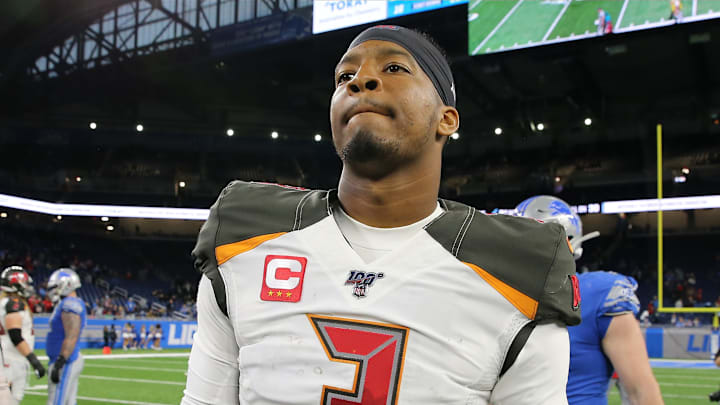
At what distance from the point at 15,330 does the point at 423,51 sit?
494 centimetres

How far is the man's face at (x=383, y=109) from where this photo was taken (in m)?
1.12

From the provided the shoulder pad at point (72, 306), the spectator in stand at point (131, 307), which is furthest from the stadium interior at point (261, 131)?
the shoulder pad at point (72, 306)

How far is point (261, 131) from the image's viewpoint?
25688 millimetres

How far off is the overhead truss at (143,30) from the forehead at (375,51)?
1614cm

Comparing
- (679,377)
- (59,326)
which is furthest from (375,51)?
(679,377)

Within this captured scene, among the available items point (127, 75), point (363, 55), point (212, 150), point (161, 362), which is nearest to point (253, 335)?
point (363, 55)

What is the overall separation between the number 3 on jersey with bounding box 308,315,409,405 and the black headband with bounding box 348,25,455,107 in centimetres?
47

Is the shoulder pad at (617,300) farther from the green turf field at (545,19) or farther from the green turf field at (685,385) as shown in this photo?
the green turf field at (545,19)

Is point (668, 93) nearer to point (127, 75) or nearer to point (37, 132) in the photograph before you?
point (127, 75)

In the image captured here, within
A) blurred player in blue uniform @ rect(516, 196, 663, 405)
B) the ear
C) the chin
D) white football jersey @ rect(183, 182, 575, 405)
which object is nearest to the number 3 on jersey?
white football jersey @ rect(183, 182, 575, 405)

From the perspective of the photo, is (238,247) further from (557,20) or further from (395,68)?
(557,20)

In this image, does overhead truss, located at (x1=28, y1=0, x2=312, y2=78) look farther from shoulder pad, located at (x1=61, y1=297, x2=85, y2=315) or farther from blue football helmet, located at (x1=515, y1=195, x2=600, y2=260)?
blue football helmet, located at (x1=515, y1=195, x2=600, y2=260)

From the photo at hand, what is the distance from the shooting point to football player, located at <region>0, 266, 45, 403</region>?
5.05m

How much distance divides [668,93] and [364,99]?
875 inches
